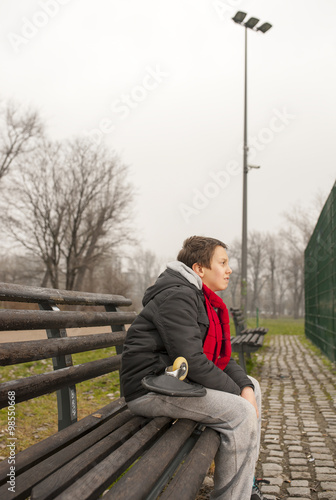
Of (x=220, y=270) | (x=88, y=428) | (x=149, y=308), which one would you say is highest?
(x=220, y=270)

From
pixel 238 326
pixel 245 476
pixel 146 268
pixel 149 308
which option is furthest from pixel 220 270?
pixel 146 268

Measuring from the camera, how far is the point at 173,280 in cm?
252

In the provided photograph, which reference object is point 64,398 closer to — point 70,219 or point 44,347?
point 44,347

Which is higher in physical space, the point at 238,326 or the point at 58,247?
the point at 58,247

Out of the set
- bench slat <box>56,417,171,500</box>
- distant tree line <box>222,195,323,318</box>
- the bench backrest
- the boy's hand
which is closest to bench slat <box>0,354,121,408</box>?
the bench backrest

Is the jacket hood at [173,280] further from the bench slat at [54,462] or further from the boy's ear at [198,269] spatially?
the bench slat at [54,462]

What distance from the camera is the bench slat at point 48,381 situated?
1.95m

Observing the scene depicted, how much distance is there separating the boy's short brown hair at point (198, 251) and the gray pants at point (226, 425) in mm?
769

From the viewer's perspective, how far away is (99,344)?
9.64ft

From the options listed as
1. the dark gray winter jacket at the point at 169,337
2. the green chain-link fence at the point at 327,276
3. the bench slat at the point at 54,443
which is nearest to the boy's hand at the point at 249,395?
the dark gray winter jacket at the point at 169,337

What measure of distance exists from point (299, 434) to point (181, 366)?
110 inches

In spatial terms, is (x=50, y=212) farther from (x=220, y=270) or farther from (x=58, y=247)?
(x=220, y=270)

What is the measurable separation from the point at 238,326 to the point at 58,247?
22748 millimetres

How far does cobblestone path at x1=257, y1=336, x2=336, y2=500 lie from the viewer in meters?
3.26
